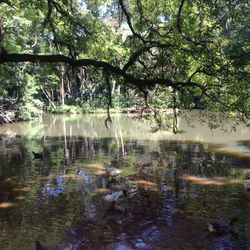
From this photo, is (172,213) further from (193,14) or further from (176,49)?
(193,14)

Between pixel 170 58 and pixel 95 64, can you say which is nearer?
pixel 95 64

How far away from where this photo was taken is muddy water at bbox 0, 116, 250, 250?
8594mm

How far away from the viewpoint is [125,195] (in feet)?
37.2

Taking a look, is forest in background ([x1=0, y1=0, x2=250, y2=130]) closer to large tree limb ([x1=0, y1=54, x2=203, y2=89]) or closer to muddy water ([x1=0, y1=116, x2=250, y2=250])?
large tree limb ([x1=0, y1=54, x2=203, y2=89])

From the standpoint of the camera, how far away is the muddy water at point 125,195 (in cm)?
859

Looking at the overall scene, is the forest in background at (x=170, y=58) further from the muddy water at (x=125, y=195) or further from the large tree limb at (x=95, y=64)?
the muddy water at (x=125, y=195)

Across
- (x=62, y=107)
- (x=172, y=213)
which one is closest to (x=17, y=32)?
(x=62, y=107)

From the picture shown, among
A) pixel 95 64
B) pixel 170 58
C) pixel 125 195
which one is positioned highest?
pixel 170 58

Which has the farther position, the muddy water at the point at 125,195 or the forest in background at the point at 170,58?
the forest in background at the point at 170,58

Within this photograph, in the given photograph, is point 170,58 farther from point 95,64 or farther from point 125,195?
point 125,195

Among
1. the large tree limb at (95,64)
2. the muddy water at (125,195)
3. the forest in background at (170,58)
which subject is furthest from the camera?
the forest in background at (170,58)

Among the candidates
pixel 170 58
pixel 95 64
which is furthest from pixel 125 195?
pixel 170 58

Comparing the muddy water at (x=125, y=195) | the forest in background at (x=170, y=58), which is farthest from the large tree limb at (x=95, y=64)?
the muddy water at (x=125, y=195)

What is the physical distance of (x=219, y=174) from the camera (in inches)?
559
